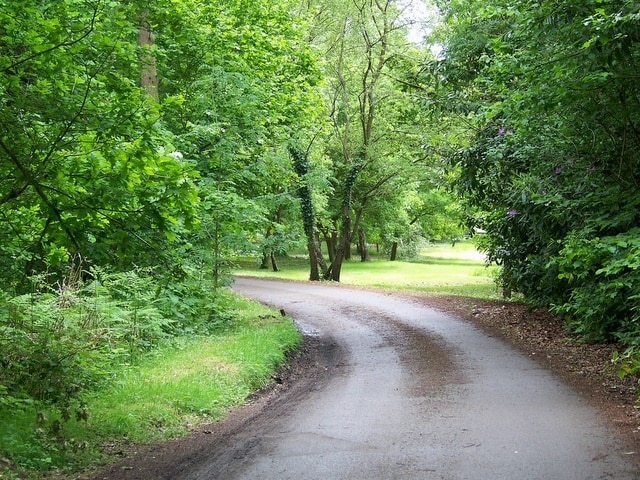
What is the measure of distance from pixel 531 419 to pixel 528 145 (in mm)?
6571

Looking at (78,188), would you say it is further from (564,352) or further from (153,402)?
(564,352)

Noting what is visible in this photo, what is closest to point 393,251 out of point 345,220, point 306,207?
point 345,220

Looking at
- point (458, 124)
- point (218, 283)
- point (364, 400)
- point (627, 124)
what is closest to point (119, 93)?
point (364, 400)

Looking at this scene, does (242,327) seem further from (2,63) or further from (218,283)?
(2,63)

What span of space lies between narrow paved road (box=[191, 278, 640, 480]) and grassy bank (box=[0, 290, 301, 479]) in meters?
0.99

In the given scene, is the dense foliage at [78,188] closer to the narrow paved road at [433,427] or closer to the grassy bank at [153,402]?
the grassy bank at [153,402]

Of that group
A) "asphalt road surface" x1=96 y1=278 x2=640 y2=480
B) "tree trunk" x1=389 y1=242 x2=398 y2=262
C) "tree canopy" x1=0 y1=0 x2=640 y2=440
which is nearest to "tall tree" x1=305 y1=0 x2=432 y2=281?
"tree canopy" x1=0 y1=0 x2=640 y2=440

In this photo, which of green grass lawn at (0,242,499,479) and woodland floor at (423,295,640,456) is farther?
woodland floor at (423,295,640,456)

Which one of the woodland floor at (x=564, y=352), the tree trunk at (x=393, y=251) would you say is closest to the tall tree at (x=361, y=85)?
the woodland floor at (x=564, y=352)

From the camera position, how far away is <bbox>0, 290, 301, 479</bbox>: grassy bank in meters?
6.00

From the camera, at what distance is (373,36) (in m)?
28.9

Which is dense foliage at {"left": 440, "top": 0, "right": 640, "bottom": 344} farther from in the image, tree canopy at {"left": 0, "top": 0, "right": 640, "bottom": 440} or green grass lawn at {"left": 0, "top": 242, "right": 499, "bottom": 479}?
green grass lawn at {"left": 0, "top": 242, "right": 499, "bottom": 479}

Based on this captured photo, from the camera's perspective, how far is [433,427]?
7.18m

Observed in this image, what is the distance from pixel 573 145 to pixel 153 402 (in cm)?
783
